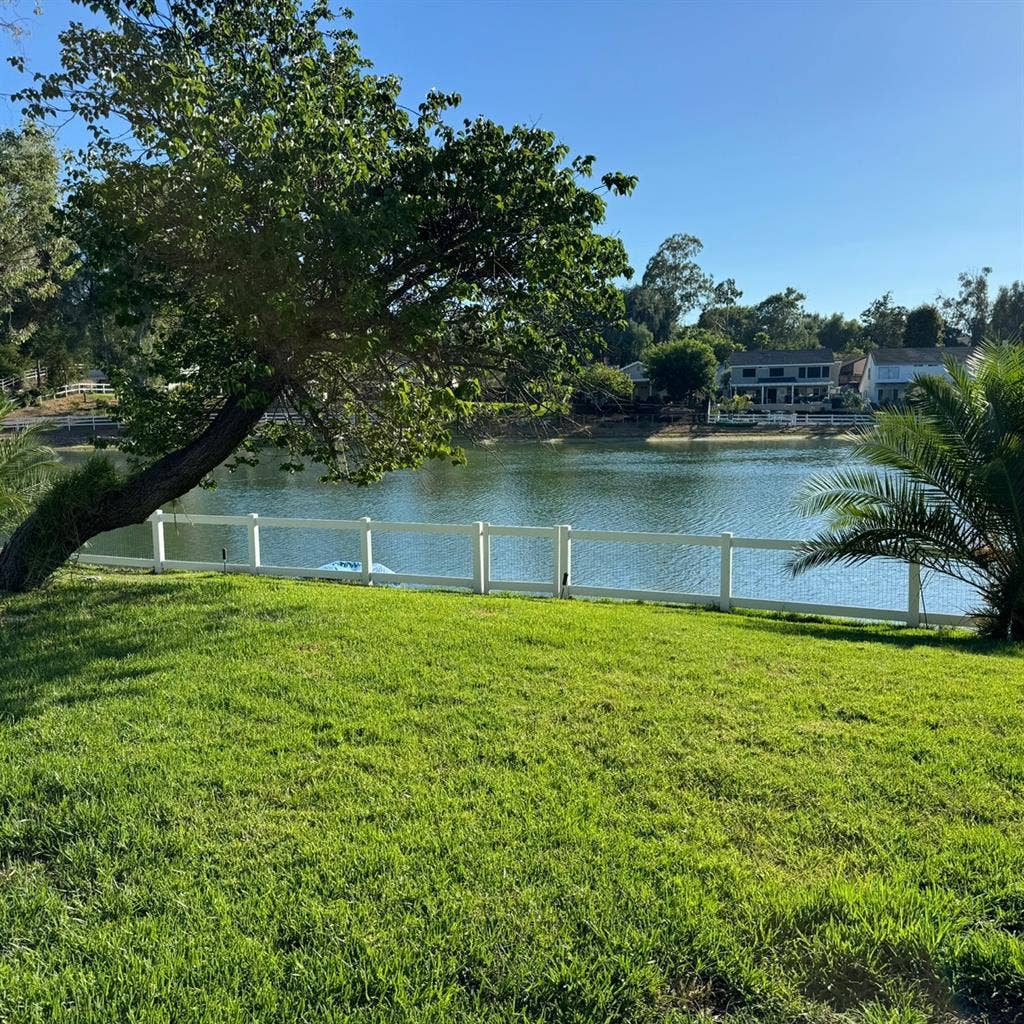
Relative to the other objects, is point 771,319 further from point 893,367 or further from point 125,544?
point 125,544

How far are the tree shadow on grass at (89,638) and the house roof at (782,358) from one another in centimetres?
7389

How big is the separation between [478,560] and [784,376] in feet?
236

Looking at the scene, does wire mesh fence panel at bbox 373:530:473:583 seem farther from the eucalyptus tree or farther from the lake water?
the eucalyptus tree

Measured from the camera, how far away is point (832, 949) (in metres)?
2.78

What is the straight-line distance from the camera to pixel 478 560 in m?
11.3

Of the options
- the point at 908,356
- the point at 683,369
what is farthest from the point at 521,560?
the point at 908,356

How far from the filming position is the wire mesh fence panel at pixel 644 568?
41.3ft

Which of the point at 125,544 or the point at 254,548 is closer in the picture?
the point at 254,548

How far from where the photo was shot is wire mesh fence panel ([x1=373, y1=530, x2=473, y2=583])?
44.3 feet

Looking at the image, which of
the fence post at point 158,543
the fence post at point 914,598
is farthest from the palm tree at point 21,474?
the fence post at point 914,598

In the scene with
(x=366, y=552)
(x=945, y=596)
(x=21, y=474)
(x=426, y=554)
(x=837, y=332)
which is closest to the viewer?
(x=21, y=474)

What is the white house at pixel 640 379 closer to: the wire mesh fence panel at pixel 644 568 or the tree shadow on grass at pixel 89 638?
the wire mesh fence panel at pixel 644 568

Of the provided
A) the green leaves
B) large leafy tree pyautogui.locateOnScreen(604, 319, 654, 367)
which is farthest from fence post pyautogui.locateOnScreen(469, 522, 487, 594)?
large leafy tree pyautogui.locateOnScreen(604, 319, 654, 367)

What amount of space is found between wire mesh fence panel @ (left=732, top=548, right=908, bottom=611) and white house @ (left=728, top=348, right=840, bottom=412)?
216 feet
